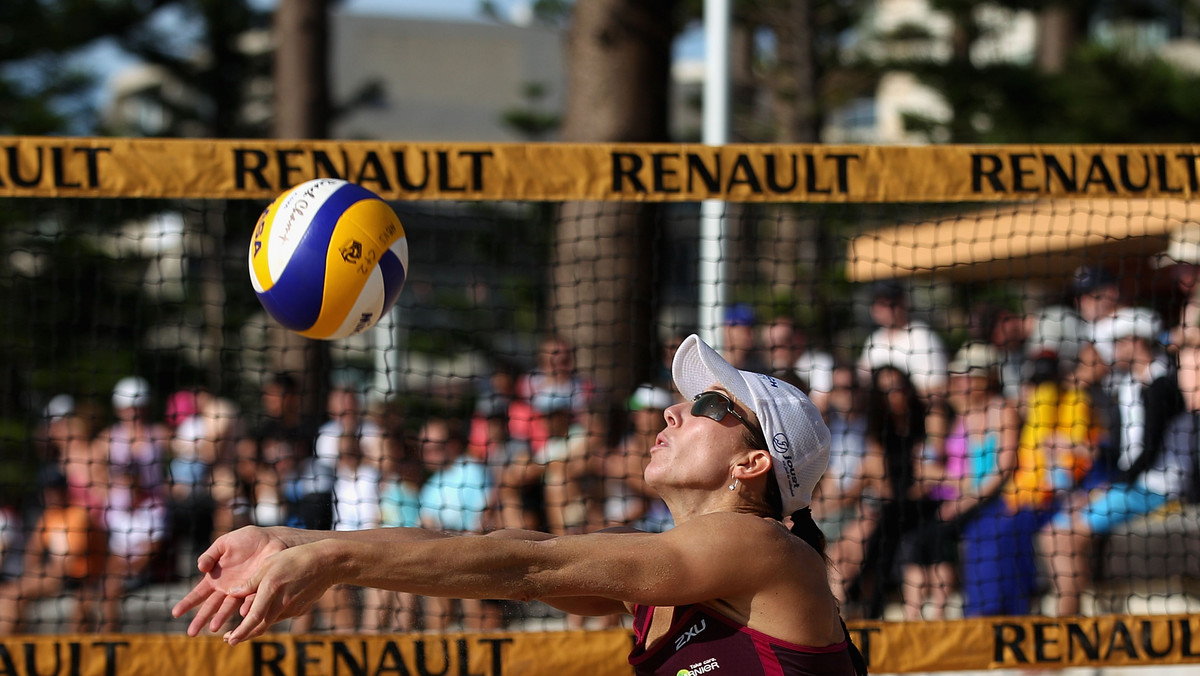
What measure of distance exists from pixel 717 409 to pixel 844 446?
3178 millimetres

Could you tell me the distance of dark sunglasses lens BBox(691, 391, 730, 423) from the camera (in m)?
2.56

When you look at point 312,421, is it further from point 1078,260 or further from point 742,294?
point 742,294

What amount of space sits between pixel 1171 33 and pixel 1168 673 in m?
17.7

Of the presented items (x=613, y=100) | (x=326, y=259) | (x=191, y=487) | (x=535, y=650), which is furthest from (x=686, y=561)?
(x=191, y=487)

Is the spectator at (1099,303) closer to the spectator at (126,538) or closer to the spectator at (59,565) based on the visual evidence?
the spectator at (126,538)

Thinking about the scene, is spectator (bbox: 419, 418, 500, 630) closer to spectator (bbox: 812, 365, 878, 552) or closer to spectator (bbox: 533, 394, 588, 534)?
spectator (bbox: 533, 394, 588, 534)

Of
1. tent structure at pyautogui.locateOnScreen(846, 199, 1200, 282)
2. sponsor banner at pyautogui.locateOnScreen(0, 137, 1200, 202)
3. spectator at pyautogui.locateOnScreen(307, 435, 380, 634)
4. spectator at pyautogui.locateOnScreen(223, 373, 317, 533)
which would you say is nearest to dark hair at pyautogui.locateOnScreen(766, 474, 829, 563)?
sponsor banner at pyautogui.locateOnScreen(0, 137, 1200, 202)

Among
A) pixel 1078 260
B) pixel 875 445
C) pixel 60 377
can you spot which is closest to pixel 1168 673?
pixel 875 445

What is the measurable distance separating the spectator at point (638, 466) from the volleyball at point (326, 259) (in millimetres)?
2016

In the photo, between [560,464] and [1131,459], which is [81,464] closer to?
[560,464]

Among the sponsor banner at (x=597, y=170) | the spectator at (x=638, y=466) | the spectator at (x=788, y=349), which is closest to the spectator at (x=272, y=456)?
the spectator at (x=638, y=466)

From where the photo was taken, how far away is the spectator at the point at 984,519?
5336mm

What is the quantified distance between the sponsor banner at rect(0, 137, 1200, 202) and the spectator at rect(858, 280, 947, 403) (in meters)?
1.58

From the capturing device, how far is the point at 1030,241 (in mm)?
6488
